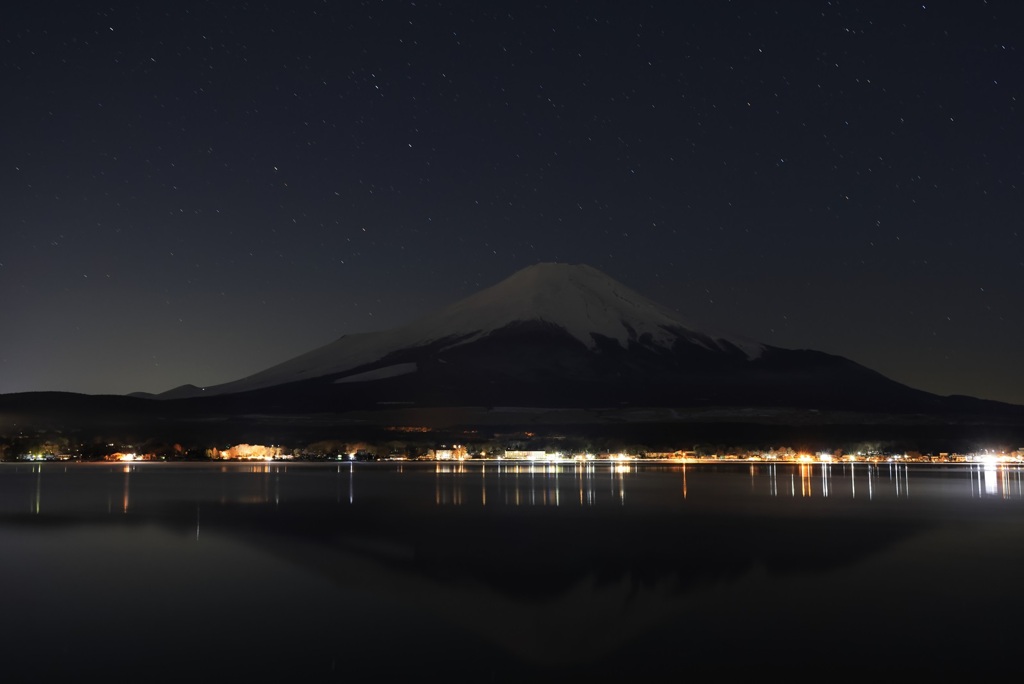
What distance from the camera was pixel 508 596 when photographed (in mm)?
17875

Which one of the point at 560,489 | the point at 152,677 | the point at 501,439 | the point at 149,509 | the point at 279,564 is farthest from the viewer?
the point at 501,439

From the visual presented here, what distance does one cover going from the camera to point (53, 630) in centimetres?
1506

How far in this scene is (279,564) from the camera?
72.5 ft

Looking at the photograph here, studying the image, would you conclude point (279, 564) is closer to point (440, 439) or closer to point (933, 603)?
point (933, 603)

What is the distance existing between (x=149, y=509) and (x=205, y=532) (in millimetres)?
10532

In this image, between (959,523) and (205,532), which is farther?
(959,523)

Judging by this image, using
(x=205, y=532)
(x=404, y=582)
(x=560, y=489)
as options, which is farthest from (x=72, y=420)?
(x=404, y=582)

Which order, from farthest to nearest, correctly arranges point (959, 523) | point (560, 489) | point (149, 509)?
1. point (560, 489)
2. point (149, 509)
3. point (959, 523)

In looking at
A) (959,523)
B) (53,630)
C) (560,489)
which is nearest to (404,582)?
(53,630)

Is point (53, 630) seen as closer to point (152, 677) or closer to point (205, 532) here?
point (152, 677)

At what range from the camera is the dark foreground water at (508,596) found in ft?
43.0

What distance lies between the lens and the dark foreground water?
1311 centimetres

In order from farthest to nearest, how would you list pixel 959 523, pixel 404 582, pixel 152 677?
1. pixel 959 523
2. pixel 404 582
3. pixel 152 677

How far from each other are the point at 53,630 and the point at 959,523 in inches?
1038
